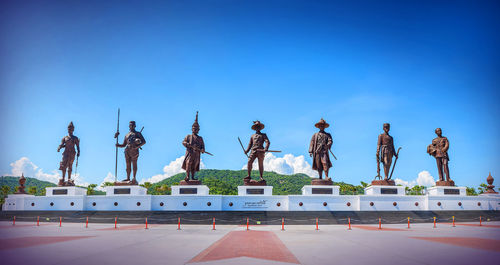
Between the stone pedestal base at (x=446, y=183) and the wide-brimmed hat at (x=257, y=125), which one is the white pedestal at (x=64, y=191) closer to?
the wide-brimmed hat at (x=257, y=125)

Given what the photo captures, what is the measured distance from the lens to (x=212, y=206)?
68.1 feet

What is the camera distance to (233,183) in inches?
3071

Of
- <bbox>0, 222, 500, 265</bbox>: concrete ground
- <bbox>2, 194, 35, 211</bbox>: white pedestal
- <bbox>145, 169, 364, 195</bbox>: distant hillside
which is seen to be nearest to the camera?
<bbox>0, 222, 500, 265</bbox>: concrete ground

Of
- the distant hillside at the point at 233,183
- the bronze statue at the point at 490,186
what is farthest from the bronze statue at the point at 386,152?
the distant hillside at the point at 233,183

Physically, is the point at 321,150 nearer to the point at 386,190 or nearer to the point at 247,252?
the point at 386,190

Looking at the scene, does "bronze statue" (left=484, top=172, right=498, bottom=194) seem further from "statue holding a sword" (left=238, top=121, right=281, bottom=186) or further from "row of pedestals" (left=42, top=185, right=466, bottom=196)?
"statue holding a sword" (left=238, top=121, right=281, bottom=186)

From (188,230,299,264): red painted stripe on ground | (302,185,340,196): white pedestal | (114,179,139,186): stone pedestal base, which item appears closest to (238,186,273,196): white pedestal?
(302,185,340,196): white pedestal

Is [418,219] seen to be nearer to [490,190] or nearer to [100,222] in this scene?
[490,190]

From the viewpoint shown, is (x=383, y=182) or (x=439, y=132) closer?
(x=383, y=182)

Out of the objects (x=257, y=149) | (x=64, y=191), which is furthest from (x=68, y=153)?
(x=257, y=149)

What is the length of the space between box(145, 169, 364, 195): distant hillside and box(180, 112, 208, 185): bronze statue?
2852 centimetres

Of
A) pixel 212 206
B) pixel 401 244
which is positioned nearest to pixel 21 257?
pixel 401 244

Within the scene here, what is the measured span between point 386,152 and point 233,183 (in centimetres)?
5786

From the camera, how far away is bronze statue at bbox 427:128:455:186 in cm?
2308
